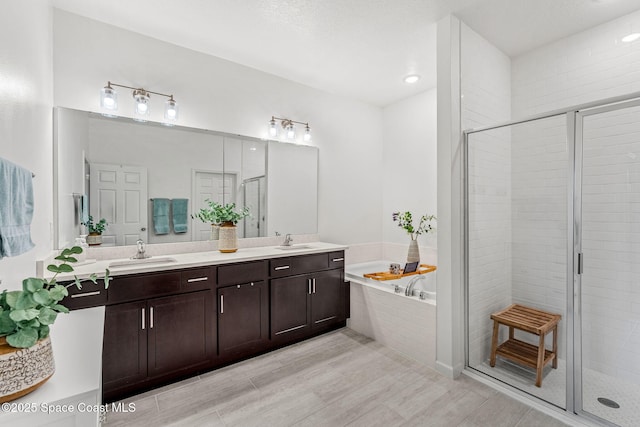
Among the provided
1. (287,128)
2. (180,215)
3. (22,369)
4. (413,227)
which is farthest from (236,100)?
(22,369)

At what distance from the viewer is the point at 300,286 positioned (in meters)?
3.06

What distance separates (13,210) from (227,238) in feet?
5.89

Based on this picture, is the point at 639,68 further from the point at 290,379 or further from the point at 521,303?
the point at 290,379

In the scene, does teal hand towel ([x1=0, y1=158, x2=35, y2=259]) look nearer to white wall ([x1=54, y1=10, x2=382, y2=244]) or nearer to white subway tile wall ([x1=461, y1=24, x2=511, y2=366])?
white wall ([x1=54, y1=10, x2=382, y2=244])

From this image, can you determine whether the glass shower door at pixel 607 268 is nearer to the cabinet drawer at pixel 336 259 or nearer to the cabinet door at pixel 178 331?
the cabinet drawer at pixel 336 259

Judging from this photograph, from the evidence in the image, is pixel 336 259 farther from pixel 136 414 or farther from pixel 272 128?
pixel 136 414

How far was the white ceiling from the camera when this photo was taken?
90.7 inches

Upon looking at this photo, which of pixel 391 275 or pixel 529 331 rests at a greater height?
pixel 391 275

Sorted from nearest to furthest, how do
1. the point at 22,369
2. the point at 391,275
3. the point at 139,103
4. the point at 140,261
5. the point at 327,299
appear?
the point at 22,369 → the point at 140,261 → the point at 139,103 → the point at 327,299 → the point at 391,275

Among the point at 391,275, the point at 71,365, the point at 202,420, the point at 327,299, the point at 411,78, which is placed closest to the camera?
the point at 71,365

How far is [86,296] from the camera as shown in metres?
2.00

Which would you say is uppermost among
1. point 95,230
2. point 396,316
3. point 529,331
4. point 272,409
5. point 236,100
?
point 236,100

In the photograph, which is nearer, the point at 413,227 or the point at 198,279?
the point at 198,279

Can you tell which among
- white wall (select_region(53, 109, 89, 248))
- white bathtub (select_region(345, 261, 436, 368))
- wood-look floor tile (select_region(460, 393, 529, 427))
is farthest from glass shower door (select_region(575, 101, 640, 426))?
white wall (select_region(53, 109, 89, 248))
